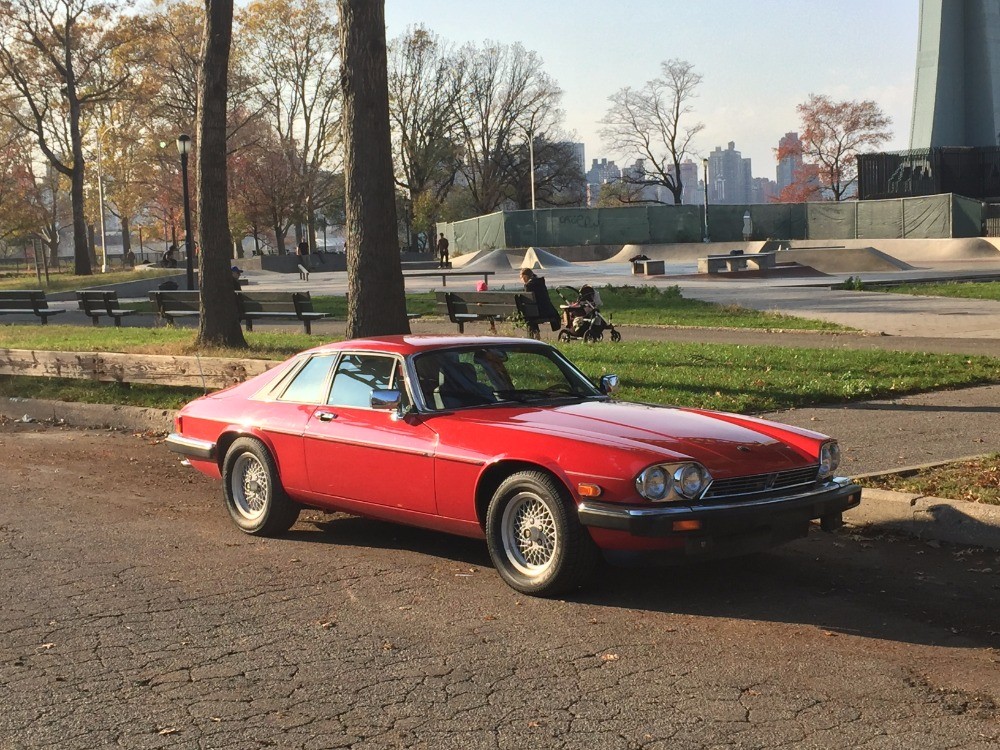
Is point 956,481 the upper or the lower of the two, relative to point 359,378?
lower

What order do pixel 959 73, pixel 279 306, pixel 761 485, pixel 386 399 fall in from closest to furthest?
1. pixel 761 485
2. pixel 386 399
3. pixel 279 306
4. pixel 959 73

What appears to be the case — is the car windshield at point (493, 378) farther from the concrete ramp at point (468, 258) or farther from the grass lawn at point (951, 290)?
the concrete ramp at point (468, 258)

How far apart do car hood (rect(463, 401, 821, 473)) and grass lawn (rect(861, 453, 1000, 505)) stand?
155 centimetres

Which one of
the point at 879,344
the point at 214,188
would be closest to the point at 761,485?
the point at 879,344

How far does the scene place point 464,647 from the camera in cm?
542

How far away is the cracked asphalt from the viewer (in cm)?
443

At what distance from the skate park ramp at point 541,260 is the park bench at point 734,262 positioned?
1356cm

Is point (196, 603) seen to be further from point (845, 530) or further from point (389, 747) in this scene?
point (845, 530)

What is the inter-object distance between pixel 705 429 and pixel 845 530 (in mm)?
1731

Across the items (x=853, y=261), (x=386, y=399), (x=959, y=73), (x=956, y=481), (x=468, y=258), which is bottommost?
(x=956, y=481)

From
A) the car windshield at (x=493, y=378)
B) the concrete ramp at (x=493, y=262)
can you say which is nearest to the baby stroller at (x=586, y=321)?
the car windshield at (x=493, y=378)

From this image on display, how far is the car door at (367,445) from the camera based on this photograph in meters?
6.85

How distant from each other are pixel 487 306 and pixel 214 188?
5.05m

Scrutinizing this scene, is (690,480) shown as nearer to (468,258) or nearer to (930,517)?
(930,517)
